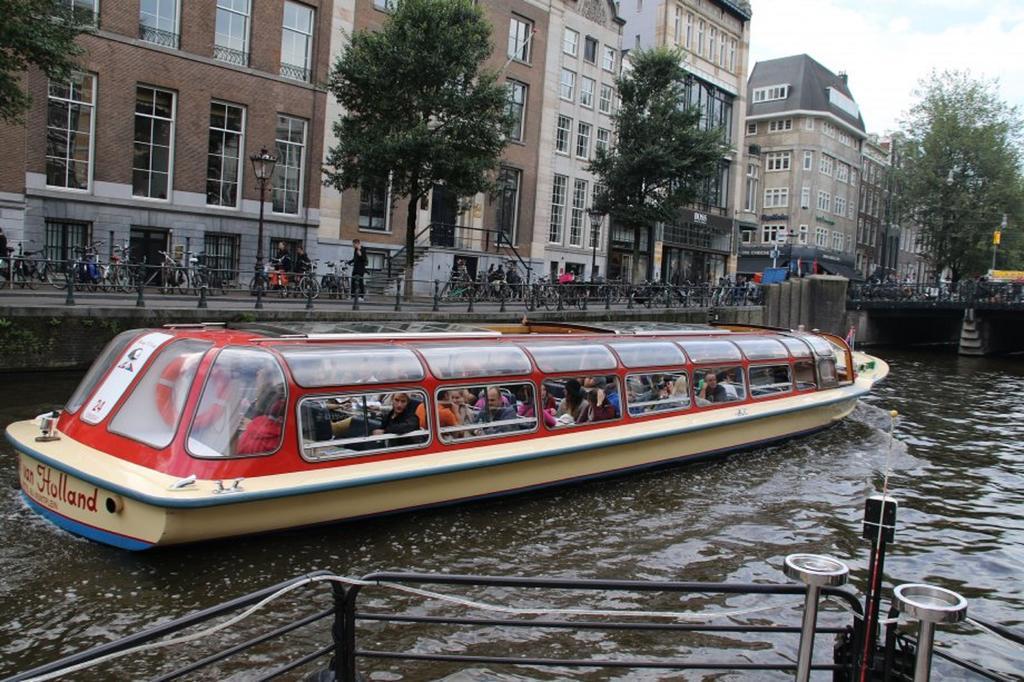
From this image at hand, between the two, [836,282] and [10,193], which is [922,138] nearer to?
[836,282]

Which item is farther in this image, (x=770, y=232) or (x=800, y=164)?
(x=770, y=232)

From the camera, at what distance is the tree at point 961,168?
53.5 m

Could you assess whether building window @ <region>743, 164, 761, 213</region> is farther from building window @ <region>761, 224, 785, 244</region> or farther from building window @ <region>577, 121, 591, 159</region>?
building window @ <region>577, 121, 591, 159</region>

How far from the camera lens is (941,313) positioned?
4272 cm

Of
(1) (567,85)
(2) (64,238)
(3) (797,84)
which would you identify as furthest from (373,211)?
(3) (797,84)

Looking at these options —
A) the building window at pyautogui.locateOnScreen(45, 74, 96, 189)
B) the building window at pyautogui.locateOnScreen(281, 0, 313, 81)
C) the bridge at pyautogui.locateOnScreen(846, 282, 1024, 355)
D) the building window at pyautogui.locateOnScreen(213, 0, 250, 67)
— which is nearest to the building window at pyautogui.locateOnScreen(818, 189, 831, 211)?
the bridge at pyautogui.locateOnScreen(846, 282, 1024, 355)

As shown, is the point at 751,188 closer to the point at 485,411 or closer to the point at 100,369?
the point at 485,411

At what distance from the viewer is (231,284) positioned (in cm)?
2631

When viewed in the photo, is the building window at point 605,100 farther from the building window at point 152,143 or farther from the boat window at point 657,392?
the boat window at point 657,392

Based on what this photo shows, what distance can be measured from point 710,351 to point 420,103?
15034 mm

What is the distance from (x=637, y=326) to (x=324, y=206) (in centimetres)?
1888

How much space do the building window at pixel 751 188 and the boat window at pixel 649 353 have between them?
5271 centimetres

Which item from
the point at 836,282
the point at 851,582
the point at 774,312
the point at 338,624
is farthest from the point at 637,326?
the point at 836,282

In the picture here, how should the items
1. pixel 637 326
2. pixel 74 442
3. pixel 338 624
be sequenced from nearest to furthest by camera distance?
pixel 338 624, pixel 74 442, pixel 637 326
